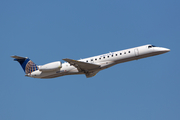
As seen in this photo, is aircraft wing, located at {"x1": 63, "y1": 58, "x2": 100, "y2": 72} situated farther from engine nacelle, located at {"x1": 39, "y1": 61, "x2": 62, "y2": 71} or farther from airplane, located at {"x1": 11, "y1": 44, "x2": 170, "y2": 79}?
A: engine nacelle, located at {"x1": 39, "y1": 61, "x2": 62, "y2": 71}

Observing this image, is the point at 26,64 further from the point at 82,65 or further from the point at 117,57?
the point at 117,57

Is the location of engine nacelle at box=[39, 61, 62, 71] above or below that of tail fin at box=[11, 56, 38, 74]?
below

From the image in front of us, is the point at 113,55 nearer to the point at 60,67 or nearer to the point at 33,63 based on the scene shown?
the point at 60,67

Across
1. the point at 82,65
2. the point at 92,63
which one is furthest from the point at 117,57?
the point at 82,65

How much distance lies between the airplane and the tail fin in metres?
0.34

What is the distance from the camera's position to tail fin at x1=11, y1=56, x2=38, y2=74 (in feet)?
87.3

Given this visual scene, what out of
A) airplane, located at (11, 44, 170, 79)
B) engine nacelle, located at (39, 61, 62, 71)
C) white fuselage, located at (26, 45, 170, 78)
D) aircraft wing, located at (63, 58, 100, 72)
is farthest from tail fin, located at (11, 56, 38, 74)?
aircraft wing, located at (63, 58, 100, 72)

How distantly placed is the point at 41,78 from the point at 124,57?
32.6ft

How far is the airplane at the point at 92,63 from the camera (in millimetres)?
24031

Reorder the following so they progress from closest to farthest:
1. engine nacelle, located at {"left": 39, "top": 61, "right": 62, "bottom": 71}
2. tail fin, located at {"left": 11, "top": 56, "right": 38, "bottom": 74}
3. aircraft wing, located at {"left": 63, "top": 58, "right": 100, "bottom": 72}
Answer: aircraft wing, located at {"left": 63, "top": 58, "right": 100, "bottom": 72}
engine nacelle, located at {"left": 39, "top": 61, "right": 62, "bottom": 71}
tail fin, located at {"left": 11, "top": 56, "right": 38, "bottom": 74}

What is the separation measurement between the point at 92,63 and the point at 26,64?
327 inches

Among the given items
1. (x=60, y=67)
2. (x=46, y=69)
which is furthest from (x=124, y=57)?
(x=46, y=69)

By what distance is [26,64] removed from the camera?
27016 millimetres

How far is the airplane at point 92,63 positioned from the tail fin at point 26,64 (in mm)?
338
